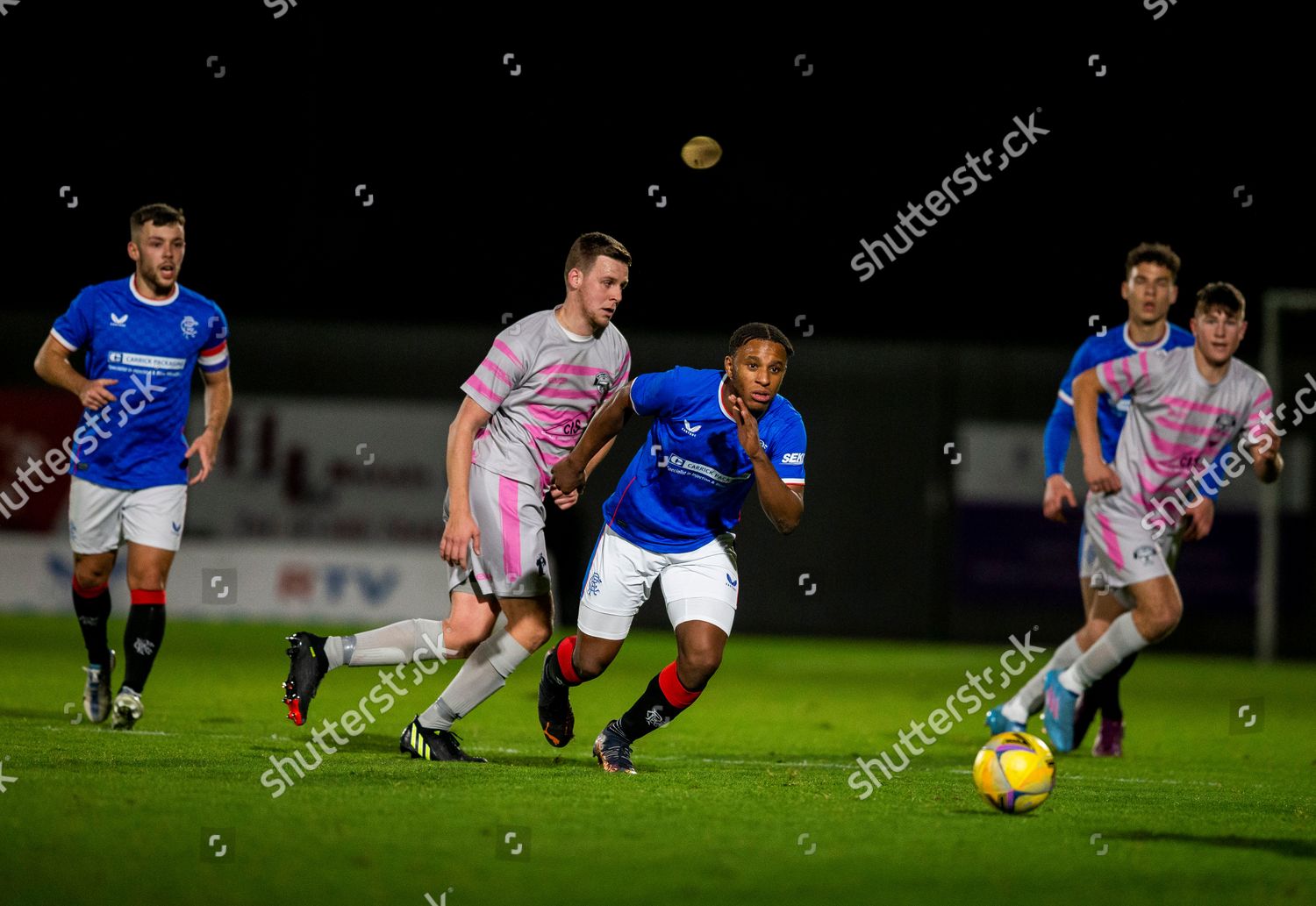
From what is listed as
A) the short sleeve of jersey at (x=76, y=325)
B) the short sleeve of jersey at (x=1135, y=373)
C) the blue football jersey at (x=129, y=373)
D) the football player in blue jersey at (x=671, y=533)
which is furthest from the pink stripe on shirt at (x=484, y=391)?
the short sleeve of jersey at (x=1135, y=373)

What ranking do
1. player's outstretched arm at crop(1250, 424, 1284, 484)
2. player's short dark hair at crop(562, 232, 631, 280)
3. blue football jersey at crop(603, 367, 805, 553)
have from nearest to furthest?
blue football jersey at crop(603, 367, 805, 553), player's short dark hair at crop(562, 232, 631, 280), player's outstretched arm at crop(1250, 424, 1284, 484)

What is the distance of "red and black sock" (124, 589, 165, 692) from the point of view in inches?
296

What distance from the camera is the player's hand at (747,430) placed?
587cm

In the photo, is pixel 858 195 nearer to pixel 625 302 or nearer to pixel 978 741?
pixel 625 302

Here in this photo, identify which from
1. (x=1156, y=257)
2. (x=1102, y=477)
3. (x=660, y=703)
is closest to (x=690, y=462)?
(x=660, y=703)

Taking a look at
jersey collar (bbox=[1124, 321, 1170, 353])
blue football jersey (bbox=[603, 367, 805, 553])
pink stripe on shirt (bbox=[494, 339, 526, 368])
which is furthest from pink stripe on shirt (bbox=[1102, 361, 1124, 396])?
pink stripe on shirt (bbox=[494, 339, 526, 368])

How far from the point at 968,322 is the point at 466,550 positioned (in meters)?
15.6

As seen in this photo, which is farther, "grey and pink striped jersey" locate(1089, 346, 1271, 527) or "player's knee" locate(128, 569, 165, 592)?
"grey and pink striped jersey" locate(1089, 346, 1271, 527)

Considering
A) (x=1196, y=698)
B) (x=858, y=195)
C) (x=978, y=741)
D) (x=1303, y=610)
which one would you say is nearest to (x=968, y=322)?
(x=858, y=195)

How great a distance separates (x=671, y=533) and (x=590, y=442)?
1.63ft

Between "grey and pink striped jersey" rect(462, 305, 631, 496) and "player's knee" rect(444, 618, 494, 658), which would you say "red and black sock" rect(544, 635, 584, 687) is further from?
"grey and pink striped jersey" rect(462, 305, 631, 496)

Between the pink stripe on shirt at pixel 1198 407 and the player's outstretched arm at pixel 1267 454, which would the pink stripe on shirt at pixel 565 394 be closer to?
the pink stripe on shirt at pixel 1198 407

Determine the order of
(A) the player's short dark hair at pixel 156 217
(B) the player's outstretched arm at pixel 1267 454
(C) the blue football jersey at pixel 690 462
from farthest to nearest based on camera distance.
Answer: (B) the player's outstretched arm at pixel 1267 454
(A) the player's short dark hair at pixel 156 217
(C) the blue football jersey at pixel 690 462

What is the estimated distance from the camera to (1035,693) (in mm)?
8406
